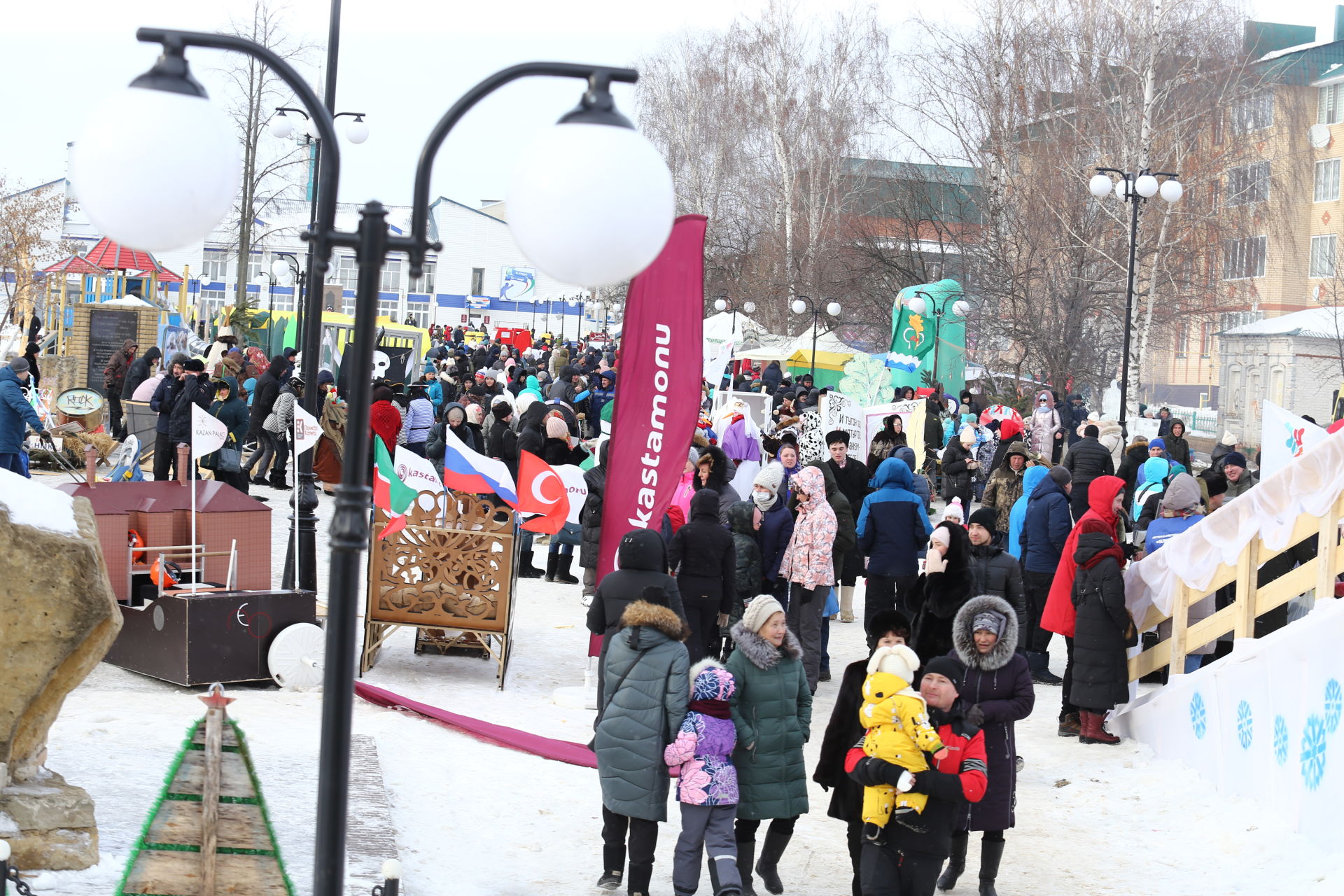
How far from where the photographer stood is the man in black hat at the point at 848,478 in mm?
11656

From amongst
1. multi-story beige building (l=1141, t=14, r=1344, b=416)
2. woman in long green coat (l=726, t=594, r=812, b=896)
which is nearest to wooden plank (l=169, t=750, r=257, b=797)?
woman in long green coat (l=726, t=594, r=812, b=896)

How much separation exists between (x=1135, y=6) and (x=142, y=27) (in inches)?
1232

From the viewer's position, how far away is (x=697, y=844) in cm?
599

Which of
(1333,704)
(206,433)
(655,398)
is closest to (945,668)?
(1333,704)

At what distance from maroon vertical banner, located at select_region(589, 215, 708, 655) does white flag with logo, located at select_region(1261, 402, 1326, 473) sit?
170 inches

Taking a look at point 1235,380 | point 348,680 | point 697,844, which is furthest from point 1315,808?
point 1235,380

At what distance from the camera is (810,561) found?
9773mm

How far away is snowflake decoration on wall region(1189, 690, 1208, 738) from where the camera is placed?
8.39m

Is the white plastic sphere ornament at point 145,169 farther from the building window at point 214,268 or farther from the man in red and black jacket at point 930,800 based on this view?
the building window at point 214,268

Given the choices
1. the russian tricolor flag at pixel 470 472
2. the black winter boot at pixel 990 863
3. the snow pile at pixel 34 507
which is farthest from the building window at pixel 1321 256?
the snow pile at pixel 34 507

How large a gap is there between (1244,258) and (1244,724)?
36.7 m

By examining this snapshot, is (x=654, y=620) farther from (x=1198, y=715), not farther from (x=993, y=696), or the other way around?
(x=1198, y=715)

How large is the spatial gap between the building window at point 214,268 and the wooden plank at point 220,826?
80.7 m

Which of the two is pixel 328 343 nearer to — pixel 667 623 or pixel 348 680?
pixel 667 623
